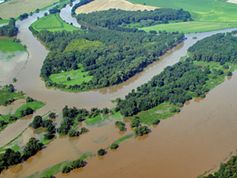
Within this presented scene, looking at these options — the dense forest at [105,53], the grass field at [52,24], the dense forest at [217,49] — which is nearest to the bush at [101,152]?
the dense forest at [105,53]

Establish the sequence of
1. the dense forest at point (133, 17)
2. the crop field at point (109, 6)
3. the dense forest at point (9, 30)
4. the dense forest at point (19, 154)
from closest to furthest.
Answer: the dense forest at point (19, 154) → the dense forest at point (9, 30) → the dense forest at point (133, 17) → the crop field at point (109, 6)

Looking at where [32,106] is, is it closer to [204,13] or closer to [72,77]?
[72,77]

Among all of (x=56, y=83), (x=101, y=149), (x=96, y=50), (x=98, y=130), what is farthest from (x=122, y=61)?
(x=101, y=149)

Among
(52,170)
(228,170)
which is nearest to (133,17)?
(52,170)

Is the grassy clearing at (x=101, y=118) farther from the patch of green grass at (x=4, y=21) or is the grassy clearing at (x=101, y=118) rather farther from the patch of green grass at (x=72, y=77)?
the patch of green grass at (x=4, y=21)

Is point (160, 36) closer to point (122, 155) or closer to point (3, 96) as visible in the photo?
point (3, 96)
